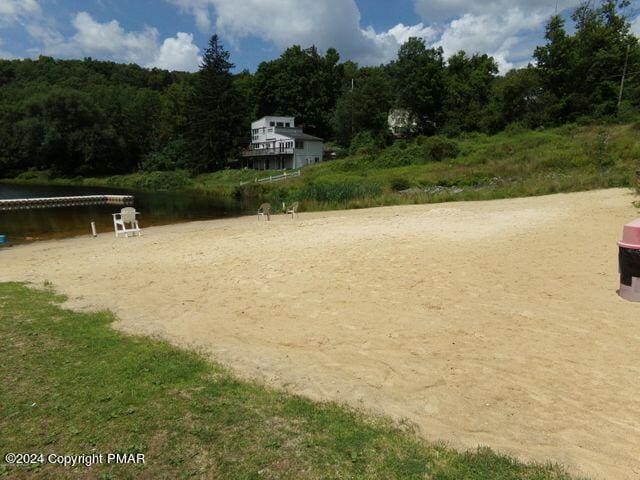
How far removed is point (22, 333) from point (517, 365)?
7.00 m

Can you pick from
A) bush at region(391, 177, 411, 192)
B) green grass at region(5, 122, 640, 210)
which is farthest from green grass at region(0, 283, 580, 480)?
bush at region(391, 177, 411, 192)

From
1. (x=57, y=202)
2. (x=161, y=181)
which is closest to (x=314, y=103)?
(x=161, y=181)

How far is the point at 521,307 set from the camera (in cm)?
784

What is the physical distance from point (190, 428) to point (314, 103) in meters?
86.9

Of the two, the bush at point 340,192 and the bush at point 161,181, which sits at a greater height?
the bush at point 161,181

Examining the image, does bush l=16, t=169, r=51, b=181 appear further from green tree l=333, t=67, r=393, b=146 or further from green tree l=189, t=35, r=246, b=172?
green tree l=333, t=67, r=393, b=146

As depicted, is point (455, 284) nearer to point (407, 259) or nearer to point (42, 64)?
point (407, 259)

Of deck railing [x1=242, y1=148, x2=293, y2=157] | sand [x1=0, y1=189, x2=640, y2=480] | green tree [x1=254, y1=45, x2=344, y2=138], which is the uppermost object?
green tree [x1=254, y1=45, x2=344, y2=138]

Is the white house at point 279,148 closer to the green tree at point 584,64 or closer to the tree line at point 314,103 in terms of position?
the tree line at point 314,103

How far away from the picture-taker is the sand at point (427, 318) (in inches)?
183

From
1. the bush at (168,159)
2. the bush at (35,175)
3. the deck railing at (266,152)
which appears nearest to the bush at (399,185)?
the deck railing at (266,152)

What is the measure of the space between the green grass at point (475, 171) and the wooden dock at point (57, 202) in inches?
413

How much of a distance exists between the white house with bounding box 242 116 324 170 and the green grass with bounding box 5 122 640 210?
28.4 ft

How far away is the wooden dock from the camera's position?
3553 cm
